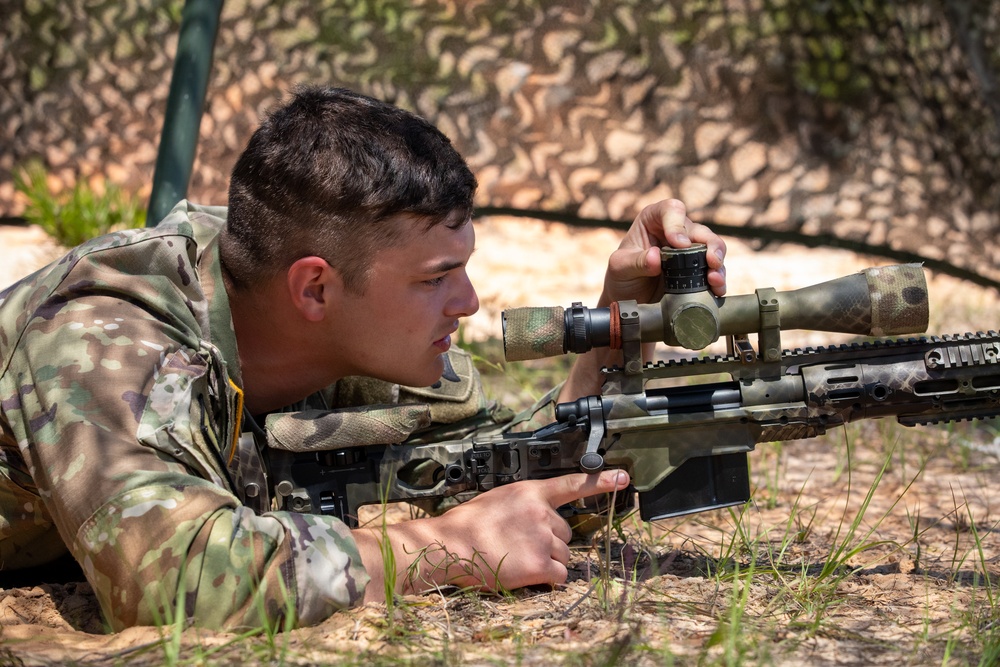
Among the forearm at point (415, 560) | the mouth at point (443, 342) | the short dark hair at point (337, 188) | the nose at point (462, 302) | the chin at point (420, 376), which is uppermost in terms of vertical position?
the short dark hair at point (337, 188)

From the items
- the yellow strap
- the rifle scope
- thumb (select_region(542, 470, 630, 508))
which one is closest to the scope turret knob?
the rifle scope

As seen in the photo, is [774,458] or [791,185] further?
[791,185]

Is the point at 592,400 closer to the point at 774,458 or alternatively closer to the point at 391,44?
the point at 774,458

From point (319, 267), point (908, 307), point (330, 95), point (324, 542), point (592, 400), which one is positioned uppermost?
point (330, 95)

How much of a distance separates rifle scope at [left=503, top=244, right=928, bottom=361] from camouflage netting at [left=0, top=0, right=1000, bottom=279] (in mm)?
4585

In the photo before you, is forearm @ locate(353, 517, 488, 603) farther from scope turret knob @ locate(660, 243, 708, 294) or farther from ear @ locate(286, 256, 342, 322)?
scope turret knob @ locate(660, 243, 708, 294)

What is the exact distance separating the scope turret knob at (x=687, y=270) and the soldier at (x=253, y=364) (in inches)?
2.1

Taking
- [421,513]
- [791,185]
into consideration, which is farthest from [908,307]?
[791,185]

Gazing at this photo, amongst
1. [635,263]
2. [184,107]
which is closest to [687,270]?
[635,263]

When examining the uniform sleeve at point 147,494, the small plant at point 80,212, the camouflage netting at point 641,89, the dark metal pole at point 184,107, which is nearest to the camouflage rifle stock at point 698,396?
the uniform sleeve at point 147,494

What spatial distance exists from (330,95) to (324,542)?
1.25 metres

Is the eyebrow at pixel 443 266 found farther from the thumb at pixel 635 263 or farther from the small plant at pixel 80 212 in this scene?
the small plant at pixel 80 212

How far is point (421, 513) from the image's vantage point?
3.84 m

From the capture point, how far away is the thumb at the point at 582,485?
286cm
